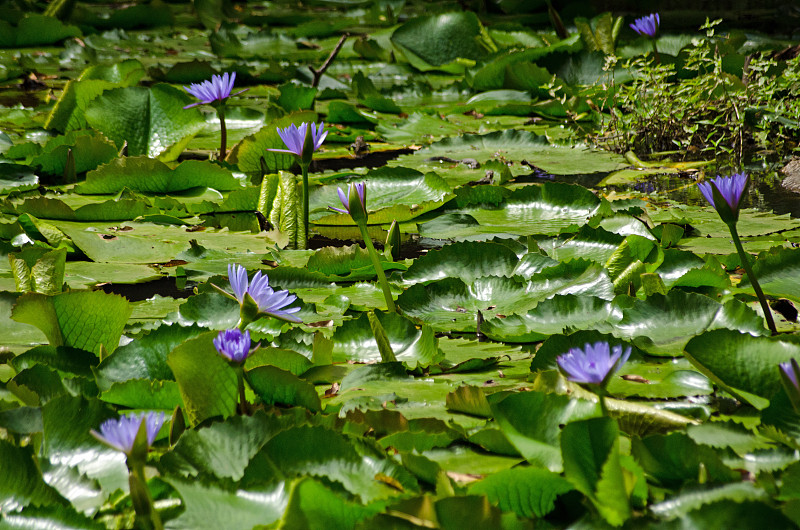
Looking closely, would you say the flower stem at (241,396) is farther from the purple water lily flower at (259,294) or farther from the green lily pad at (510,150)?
the green lily pad at (510,150)

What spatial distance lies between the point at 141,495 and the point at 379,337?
0.52 meters

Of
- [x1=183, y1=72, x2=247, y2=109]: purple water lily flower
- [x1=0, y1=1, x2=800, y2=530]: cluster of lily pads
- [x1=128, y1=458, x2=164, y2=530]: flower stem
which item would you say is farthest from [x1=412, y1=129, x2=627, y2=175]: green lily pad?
[x1=128, y1=458, x2=164, y2=530]: flower stem

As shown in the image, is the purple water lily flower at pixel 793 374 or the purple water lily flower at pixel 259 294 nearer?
the purple water lily flower at pixel 793 374

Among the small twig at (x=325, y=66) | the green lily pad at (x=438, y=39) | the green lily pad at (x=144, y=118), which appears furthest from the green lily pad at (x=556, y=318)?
the green lily pad at (x=438, y=39)

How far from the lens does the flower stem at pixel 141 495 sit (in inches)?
29.1

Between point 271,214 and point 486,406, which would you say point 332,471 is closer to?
point 486,406

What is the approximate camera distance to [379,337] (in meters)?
1.22

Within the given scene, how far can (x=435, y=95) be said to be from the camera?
3906 mm

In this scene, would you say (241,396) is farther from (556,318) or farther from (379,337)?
(556,318)

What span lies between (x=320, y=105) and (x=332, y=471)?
9.57 feet

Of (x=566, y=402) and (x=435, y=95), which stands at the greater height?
(x=435, y=95)

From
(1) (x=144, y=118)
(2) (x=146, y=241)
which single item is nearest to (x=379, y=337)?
(2) (x=146, y=241)

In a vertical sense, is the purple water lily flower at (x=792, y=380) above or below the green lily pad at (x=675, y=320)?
above

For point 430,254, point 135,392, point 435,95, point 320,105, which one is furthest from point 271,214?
point 435,95
